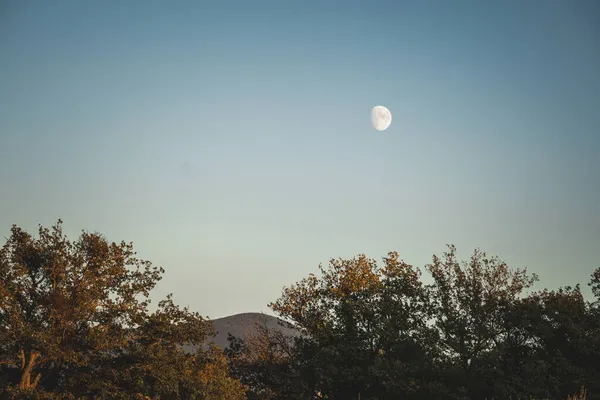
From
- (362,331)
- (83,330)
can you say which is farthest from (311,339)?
(83,330)

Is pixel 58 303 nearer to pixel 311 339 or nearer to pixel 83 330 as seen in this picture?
pixel 83 330

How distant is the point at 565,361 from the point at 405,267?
16.3m

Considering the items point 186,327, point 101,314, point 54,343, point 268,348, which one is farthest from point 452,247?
point 54,343

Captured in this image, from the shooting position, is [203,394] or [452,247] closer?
[203,394]

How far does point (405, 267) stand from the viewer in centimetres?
4712

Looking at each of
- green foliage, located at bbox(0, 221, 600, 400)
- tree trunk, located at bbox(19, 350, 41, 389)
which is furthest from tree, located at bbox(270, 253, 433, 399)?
tree trunk, located at bbox(19, 350, 41, 389)

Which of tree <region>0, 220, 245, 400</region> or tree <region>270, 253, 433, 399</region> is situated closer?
tree <region>0, 220, 245, 400</region>

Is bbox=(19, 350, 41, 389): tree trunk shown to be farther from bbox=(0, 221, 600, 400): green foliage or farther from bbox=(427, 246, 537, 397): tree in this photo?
bbox=(427, 246, 537, 397): tree

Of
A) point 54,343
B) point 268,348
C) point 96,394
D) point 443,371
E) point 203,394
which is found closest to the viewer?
point 54,343

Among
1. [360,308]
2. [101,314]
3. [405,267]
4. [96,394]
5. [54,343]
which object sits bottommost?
[96,394]

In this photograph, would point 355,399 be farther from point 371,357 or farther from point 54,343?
point 54,343

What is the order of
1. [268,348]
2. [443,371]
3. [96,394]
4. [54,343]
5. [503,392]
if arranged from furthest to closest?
[268,348] → [443,371] → [503,392] → [96,394] → [54,343]

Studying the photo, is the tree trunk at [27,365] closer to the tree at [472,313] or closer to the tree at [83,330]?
the tree at [83,330]

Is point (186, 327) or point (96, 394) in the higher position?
point (186, 327)
